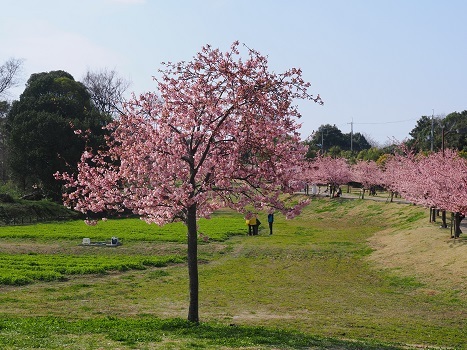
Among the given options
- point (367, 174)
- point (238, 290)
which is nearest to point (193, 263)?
point (238, 290)

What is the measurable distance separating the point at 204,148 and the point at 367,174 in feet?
215

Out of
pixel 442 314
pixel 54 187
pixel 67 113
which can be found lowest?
pixel 442 314

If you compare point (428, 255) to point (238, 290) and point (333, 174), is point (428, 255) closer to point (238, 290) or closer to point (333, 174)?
point (238, 290)

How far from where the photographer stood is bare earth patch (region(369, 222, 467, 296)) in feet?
84.3

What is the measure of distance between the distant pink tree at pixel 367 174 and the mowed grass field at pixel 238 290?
3165 cm

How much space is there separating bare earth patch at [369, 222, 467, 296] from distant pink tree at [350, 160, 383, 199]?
113 feet

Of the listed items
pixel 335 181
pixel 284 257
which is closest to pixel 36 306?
pixel 284 257

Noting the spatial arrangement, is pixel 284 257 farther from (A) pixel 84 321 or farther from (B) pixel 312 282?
(A) pixel 84 321

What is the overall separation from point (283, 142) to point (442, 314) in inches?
375

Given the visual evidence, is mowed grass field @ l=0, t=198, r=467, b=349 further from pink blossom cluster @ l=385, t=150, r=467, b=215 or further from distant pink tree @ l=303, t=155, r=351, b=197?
distant pink tree @ l=303, t=155, r=351, b=197

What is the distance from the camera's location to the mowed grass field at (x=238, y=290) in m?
13.7

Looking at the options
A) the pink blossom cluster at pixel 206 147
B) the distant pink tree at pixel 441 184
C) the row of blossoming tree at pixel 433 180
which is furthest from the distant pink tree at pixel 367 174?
the pink blossom cluster at pixel 206 147

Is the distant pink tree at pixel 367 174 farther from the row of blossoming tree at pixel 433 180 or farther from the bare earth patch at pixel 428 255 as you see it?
the bare earth patch at pixel 428 255

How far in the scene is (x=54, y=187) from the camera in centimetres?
6219
